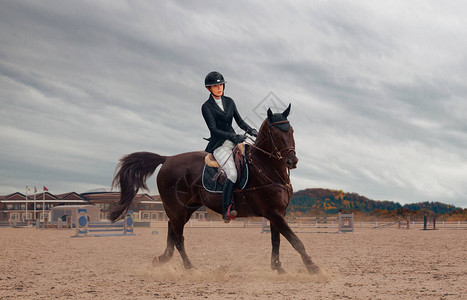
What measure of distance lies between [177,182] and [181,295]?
2869 millimetres

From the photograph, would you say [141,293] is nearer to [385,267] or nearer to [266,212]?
[266,212]

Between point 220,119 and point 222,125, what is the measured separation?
13cm

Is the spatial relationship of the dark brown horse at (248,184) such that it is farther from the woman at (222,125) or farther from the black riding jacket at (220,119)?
the black riding jacket at (220,119)

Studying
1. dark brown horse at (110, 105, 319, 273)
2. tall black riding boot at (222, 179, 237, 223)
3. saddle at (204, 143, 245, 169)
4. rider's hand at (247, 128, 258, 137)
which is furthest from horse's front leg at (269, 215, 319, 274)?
rider's hand at (247, 128, 258, 137)

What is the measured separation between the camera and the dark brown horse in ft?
22.6

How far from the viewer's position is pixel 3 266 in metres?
9.33

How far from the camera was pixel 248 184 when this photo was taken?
24.2ft

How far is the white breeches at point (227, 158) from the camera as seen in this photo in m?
7.36

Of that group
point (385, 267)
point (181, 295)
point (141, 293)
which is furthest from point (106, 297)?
point (385, 267)

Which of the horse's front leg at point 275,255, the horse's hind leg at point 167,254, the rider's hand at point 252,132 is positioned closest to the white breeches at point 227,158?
the rider's hand at point 252,132

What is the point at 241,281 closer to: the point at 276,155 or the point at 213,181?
the point at 213,181

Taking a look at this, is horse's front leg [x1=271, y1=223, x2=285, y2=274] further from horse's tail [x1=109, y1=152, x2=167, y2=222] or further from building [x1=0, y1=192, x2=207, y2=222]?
building [x1=0, y1=192, x2=207, y2=222]

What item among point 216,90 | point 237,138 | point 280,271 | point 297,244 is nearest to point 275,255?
point 280,271

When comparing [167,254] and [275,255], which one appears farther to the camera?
[167,254]
